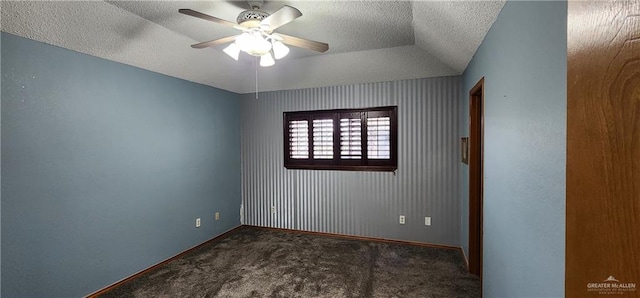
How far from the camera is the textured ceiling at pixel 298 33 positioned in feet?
6.31

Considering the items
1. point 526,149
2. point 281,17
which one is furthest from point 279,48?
point 526,149

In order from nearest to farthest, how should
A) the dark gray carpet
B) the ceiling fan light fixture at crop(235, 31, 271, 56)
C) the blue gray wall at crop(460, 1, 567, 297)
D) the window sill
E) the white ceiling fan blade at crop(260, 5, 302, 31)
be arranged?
1. the blue gray wall at crop(460, 1, 567, 297)
2. the white ceiling fan blade at crop(260, 5, 302, 31)
3. the ceiling fan light fixture at crop(235, 31, 271, 56)
4. the dark gray carpet
5. the window sill

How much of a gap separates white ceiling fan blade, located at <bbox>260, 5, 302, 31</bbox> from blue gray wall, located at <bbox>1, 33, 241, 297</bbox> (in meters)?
1.96

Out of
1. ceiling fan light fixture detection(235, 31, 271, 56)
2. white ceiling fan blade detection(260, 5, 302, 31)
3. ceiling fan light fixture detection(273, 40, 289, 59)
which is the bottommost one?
ceiling fan light fixture detection(235, 31, 271, 56)

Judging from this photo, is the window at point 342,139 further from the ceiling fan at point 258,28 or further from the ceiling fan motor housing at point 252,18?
the ceiling fan motor housing at point 252,18

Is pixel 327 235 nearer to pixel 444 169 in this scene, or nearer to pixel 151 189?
pixel 444 169

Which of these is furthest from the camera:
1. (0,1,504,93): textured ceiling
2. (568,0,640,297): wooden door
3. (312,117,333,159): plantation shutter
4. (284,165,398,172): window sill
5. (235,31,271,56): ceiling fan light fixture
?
(312,117,333,159): plantation shutter

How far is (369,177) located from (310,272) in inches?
61.3

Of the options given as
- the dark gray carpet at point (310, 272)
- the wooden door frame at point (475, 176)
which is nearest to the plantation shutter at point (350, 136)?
the dark gray carpet at point (310, 272)

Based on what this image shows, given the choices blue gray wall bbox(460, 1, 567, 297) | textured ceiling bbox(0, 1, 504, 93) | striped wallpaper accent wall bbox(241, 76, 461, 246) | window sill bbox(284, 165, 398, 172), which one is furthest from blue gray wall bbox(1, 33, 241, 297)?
blue gray wall bbox(460, 1, 567, 297)

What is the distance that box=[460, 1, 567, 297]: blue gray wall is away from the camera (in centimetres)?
96

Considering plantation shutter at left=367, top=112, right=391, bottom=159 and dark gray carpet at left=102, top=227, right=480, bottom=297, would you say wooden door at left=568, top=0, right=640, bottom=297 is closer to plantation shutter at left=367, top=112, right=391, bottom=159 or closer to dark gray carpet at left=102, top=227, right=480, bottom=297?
dark gray carpet at left=102, top=227, right=480, bottom=297

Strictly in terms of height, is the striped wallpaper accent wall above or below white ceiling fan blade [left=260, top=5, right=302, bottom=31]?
below

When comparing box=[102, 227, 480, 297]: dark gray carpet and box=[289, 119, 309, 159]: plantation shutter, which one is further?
box=[289, 119, 309, 159]: plantation shutter
